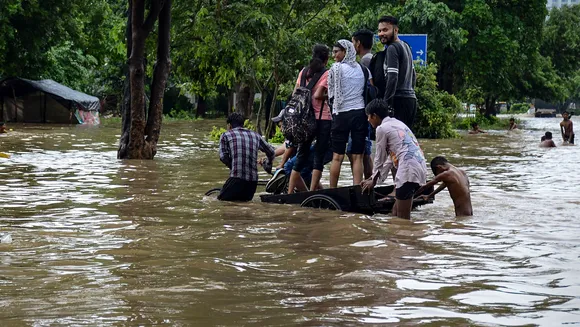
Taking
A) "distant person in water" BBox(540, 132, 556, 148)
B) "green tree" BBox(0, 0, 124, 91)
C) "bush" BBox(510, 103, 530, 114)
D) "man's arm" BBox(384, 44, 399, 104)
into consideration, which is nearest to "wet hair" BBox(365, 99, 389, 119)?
"man's arm" BBox(384, 44, 399, 104)

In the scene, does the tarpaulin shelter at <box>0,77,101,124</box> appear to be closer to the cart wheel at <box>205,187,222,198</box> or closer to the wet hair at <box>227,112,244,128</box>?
the cart wheel at <box>205,187,222,198</box>

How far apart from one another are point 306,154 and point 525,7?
39.4m

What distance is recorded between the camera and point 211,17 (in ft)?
77.2

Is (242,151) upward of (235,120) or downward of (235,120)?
downward

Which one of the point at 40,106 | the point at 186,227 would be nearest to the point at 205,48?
the point at 186,227

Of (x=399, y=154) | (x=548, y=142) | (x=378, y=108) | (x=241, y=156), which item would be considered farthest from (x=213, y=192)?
(x=548, y=142)

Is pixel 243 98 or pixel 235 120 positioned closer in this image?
pixel 235 120

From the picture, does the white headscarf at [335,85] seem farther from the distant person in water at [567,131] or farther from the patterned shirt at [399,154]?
the distant person in water at [567,131]

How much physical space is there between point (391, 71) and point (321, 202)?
1.76 meters

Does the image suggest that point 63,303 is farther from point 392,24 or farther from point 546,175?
point 546,175

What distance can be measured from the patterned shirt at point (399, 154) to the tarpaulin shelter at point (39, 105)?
41.4 m

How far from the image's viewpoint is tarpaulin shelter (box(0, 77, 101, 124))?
50.0 m

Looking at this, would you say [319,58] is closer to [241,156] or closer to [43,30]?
[241,156]

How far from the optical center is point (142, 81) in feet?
67.7
